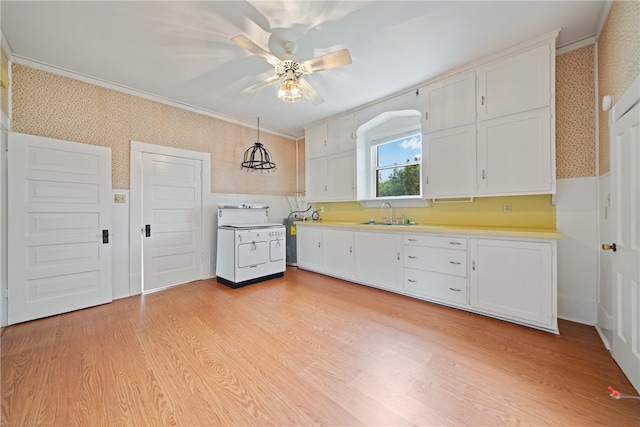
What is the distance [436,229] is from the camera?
2.95m

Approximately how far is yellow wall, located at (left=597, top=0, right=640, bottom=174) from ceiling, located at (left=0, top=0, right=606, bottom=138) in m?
0.23

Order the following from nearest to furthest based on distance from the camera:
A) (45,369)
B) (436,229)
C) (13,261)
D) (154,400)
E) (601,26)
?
(154,400) < (45,369) < (601,26) < (13,261) < (436,229)

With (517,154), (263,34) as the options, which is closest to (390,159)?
(517,154)

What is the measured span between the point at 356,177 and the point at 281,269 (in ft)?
6.74

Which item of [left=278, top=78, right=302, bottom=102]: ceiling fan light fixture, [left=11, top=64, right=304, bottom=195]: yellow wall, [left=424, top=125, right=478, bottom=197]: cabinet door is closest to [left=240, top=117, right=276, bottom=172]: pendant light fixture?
[left=11, top=64, right=304, bottom=195]: yellow wall

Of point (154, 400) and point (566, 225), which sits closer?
point (154, 400)

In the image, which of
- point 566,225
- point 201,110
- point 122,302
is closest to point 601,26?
point 566,225

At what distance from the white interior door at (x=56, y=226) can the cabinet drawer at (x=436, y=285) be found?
388 centimetres

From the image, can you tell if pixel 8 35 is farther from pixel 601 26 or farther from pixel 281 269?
pixel 601 26

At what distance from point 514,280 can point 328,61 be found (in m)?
2.79

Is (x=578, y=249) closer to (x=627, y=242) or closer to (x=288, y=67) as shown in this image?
(x=627, y=242)

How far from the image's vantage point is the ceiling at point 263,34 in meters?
2.05

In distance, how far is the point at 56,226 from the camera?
2.79 meters

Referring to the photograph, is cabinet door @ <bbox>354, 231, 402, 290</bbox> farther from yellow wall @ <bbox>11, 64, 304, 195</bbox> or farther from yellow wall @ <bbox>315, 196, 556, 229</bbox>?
yellow wall @ <bbox>11, 64, 304, 195</bbox>
